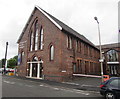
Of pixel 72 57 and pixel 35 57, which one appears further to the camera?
pixel 35 57

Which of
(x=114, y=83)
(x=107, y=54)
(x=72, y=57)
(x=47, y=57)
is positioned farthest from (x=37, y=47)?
(x=107, y=54)

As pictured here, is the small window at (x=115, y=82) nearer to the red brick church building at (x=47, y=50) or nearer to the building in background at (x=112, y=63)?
the red brick church building at (x=47, y=50)

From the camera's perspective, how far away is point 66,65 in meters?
16.3

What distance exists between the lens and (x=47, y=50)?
17.3 meters

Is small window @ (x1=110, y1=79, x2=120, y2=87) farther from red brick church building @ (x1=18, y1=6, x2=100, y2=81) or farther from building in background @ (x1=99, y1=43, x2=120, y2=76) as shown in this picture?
building in background @ (x1=99, y1=43, x2=120, y2=76)

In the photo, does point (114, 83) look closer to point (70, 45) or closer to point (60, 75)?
point (60, 75)

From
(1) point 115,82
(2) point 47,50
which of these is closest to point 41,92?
(1) point 115,82

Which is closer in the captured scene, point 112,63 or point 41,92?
point 41,92

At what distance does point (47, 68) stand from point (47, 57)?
1719 mm

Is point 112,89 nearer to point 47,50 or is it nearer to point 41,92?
point 41,92

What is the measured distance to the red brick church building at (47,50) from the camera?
15837mm

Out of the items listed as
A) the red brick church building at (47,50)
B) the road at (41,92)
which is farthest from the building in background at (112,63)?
the road at (41,92)

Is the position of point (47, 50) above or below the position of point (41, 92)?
above

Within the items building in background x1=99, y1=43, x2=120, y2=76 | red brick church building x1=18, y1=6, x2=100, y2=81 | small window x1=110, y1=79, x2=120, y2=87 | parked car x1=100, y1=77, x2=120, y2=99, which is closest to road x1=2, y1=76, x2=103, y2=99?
parked car x1=100, y1=77, x2=120, y2=99
